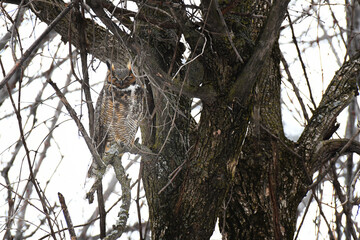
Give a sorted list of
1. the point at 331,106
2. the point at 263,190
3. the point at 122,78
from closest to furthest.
Result: the point at 263,190, the point at 331,106, the point at 122,78

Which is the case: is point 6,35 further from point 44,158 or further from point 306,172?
point 306,172

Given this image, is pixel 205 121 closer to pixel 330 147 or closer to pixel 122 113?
pixel 330 147

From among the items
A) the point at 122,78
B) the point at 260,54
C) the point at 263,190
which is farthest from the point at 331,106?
the point at 122,78

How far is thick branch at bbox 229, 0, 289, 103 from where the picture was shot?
171 cm

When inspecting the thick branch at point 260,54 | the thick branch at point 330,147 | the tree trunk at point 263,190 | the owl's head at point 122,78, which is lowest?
the tree trunk at point 263,190

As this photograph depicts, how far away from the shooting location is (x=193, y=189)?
1.96m

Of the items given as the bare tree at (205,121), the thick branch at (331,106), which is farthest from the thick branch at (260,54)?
the thick branch at (331,106)

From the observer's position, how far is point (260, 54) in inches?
70.1

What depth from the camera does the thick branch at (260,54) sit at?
1714 millimetres

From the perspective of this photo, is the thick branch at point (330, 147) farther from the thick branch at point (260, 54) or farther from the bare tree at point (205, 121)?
the thick branch at point (260, 54)

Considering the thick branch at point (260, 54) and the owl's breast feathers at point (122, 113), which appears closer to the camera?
the thick branch at point (260, 54)

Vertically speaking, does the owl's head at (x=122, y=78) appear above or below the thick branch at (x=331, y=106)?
above

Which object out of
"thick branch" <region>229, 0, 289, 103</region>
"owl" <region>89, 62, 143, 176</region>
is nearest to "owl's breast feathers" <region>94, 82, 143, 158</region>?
"owl" <region>89, 62, 143, 176</region>

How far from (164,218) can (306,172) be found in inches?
32.1
